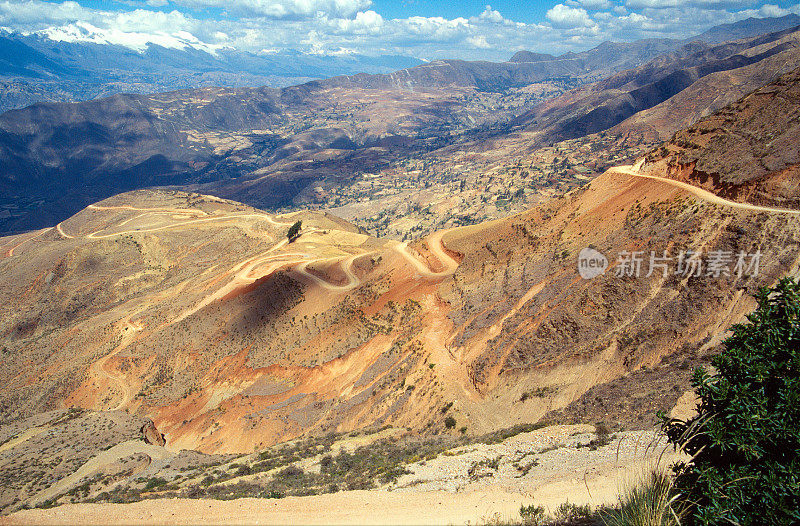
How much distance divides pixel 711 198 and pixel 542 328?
42.4 feet

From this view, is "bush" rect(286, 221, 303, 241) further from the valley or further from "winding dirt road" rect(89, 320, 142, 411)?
"winding dirt road" rect(89, 320, 142, 411)

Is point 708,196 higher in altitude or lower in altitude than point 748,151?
lower

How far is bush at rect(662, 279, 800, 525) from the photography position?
6.73 meters

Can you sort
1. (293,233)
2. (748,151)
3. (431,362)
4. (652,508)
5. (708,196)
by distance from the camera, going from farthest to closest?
(293,233)
(431,362)
(748,151)
(708,196)
(652,508)

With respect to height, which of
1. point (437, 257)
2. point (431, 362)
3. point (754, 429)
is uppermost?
point (754, 429)

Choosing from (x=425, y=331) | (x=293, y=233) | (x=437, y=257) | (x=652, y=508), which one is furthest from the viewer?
(x=293, y=233)

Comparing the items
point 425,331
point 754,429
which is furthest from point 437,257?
point 754,429

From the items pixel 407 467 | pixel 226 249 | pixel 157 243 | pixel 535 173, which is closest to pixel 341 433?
pixel 407 467

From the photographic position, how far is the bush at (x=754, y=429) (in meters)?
6.73

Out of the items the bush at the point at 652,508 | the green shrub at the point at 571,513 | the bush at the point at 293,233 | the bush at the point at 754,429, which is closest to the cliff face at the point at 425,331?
the bush at the point at 293,233

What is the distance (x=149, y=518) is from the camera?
13836 mm

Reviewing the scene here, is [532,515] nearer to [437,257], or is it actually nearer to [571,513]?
[571,513]

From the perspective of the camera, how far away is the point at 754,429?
Answer: 22.9ft

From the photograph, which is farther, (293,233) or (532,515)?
(293,233)
